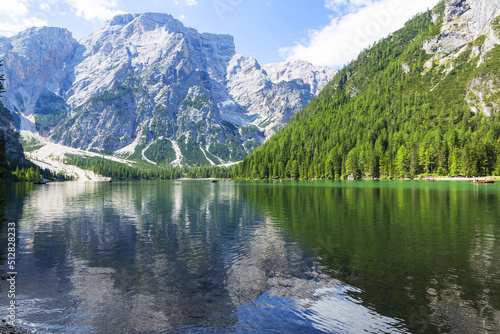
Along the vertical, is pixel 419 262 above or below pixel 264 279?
above

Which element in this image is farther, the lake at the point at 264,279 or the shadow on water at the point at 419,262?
the shadow on water at the point at 419,262

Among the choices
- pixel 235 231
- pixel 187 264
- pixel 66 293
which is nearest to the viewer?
pixel 66 293

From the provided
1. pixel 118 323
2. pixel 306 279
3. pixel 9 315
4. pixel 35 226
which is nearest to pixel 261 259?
pixel 306 279

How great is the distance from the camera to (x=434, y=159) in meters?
184

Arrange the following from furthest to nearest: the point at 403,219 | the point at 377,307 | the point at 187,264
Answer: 1. the point at 403,219
2. the point at 187,264
3. the point at 377,307

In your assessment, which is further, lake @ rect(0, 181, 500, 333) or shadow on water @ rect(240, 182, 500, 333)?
shadow on water @ rect(240, 182, 500, 333)

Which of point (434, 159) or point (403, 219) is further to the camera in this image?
point (434, 159)

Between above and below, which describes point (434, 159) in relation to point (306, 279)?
above

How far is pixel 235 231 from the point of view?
3812 centimetres

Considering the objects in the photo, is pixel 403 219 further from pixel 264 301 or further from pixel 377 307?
pixel 264 301

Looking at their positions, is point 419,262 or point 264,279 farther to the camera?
point 419,262

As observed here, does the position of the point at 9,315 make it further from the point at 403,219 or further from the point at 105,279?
the point at 403,219

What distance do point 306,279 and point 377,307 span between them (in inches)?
216

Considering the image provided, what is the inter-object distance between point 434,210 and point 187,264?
46252 mm
